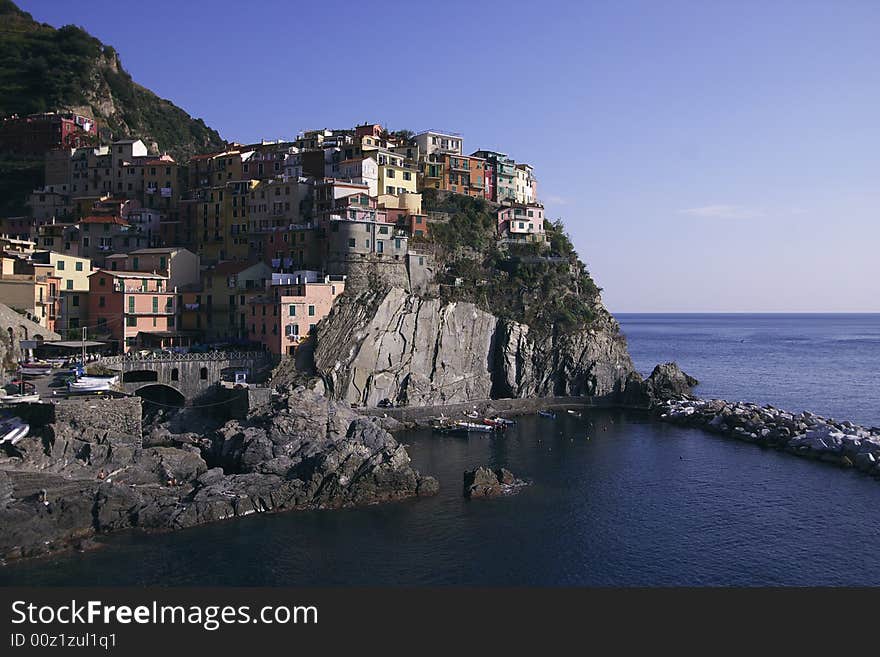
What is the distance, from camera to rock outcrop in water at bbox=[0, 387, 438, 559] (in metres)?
37.2

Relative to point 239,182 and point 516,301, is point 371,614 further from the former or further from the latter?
point 239,182

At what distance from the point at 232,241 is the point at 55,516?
43000mm

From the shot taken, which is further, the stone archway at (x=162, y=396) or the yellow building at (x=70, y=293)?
the yellow building at (x=70, y=293)

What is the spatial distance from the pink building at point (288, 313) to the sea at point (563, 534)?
12.8m

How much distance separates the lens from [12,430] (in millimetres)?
41750

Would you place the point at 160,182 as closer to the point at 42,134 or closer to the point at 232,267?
the point at 42,134

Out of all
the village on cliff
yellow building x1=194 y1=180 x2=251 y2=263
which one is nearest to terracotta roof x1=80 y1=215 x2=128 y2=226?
the village on cliff

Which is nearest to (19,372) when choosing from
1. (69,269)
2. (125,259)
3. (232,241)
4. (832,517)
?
(69,269)

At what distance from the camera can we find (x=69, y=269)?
62219mm

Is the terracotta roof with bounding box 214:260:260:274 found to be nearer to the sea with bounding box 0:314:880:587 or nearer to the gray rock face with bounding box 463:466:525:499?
the sea with bounding box 0:314:880:587

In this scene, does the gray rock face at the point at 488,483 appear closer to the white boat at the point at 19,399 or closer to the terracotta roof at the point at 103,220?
the white boat at the point at 19,399

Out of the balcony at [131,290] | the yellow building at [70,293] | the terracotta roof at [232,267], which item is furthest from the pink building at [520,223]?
the yellow building at [70,293]

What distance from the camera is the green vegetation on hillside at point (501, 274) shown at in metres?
74.5

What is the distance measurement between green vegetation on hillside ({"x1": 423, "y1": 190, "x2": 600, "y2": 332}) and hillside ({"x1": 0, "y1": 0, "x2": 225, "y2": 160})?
49097 mm
